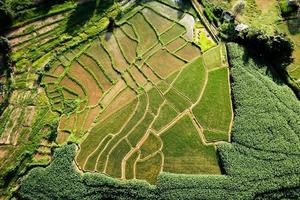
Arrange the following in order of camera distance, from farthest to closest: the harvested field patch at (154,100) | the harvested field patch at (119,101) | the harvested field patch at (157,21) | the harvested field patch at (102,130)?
1. the harvested field patch at (157,21)
2. the harvested field patch at (119,101)
3. the harvested field patch at (154,100)
4. the harvested field patch at (102,130)

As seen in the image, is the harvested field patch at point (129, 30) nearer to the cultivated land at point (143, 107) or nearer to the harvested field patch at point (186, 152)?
the cultivated land at point (143, 107)

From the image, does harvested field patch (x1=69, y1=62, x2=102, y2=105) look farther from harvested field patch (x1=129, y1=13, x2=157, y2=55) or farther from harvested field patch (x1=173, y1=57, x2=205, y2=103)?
harvested field patch (x1=173, y1=57, x2=205, y2=103)

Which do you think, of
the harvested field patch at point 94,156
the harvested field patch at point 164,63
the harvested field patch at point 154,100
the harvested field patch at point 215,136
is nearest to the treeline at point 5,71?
the harvested field patch at point 94,156

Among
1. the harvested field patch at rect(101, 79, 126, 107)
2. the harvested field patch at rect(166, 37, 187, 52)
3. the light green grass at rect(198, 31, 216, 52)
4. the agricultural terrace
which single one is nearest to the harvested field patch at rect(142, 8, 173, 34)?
the agricultural terrace

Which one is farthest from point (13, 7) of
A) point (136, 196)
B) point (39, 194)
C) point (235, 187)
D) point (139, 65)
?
point (235, 187)

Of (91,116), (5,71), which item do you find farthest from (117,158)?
(5,71)

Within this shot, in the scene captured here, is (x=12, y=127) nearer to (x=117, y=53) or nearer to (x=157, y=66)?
(x=117, y=53)
